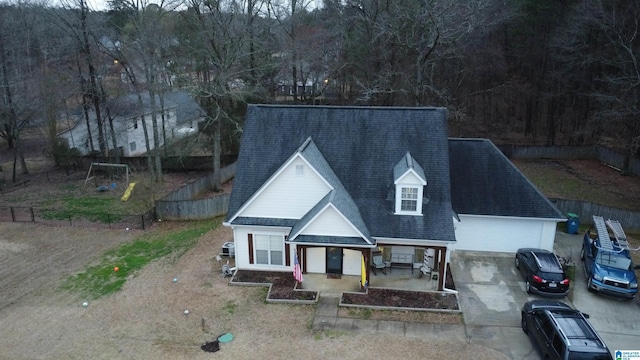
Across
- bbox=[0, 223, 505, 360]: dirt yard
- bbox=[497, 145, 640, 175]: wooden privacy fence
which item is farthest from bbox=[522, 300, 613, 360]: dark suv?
bbox=[497, 145, 640, 175]: wooden privacy fence

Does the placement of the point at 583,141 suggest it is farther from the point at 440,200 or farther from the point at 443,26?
the point at 440,200

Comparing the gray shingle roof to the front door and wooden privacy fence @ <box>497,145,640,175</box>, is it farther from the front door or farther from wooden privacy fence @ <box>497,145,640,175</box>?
wooden privacy fence @ <box>497,145,640,175</box>

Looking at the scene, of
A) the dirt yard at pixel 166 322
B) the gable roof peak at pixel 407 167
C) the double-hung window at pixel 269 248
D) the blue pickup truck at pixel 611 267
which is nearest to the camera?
the dirt yard at pixel 166 322

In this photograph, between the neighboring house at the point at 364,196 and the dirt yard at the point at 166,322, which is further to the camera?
the neighboring house at the point at 364,196

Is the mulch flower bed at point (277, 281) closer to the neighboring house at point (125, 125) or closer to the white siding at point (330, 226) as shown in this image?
the white siding at point (330, 226)

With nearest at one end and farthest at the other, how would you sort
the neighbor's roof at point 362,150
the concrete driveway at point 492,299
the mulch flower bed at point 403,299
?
the concrete driveway at point 492,299, the mulch flower bed at point 403,299, the neighbor's roof at point 362,150

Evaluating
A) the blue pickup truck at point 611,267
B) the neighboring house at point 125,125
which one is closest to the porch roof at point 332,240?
the blue pickup truck at point 611,267

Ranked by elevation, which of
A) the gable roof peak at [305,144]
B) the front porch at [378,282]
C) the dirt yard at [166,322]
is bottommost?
the dirt yard at [166,322]
